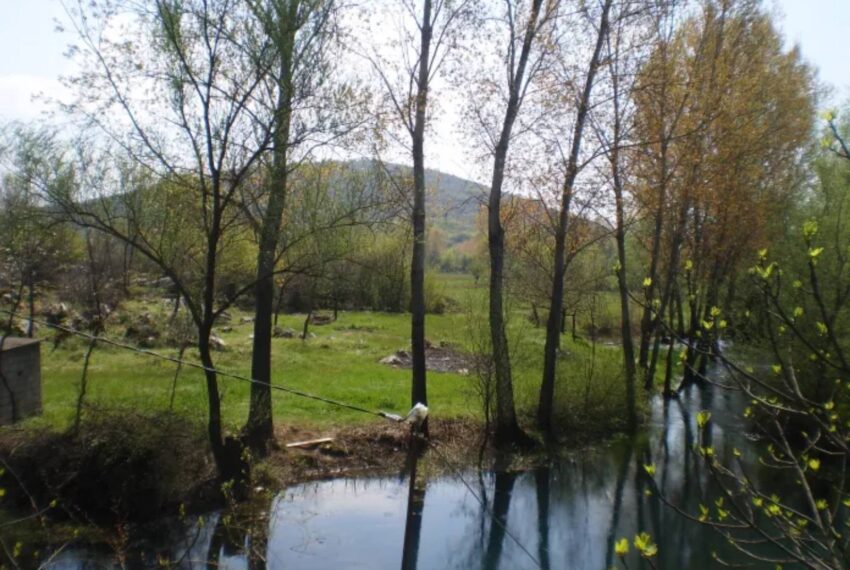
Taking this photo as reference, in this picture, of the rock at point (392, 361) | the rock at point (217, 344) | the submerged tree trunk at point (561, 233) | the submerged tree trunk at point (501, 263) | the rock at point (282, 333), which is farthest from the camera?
the rock at point (282, 333)

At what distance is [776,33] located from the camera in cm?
2325

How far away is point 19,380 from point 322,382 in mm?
7716

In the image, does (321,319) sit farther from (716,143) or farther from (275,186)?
(275,186)

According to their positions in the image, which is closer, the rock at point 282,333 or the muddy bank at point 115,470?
the muddy bank at point 115,470

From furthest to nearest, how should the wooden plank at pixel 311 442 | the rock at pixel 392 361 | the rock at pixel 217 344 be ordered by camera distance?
the rock at pixel 392 361 < the rock at pixel 217 344 < the wooden plank at pixel 311 442

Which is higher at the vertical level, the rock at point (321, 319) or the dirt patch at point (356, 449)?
the rock at point (321, 319)

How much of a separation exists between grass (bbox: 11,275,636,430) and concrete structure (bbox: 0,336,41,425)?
0.36 metres

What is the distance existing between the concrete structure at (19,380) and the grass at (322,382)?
14.3 inches

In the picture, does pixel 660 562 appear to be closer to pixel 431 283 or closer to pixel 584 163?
pixel 584 163

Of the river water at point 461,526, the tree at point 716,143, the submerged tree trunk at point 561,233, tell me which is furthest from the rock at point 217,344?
the tree at point 716,143

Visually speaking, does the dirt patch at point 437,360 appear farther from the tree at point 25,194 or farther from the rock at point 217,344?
the tree at point 25,194

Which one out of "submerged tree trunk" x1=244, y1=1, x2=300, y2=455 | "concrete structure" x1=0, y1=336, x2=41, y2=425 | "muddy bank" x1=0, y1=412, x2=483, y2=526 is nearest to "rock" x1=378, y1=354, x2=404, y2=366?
"submerged tree trunk" x1=244, y1=1, x2=300, y2=455

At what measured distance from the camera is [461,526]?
11281mm

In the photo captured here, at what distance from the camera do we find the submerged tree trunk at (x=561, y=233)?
48.5ft
